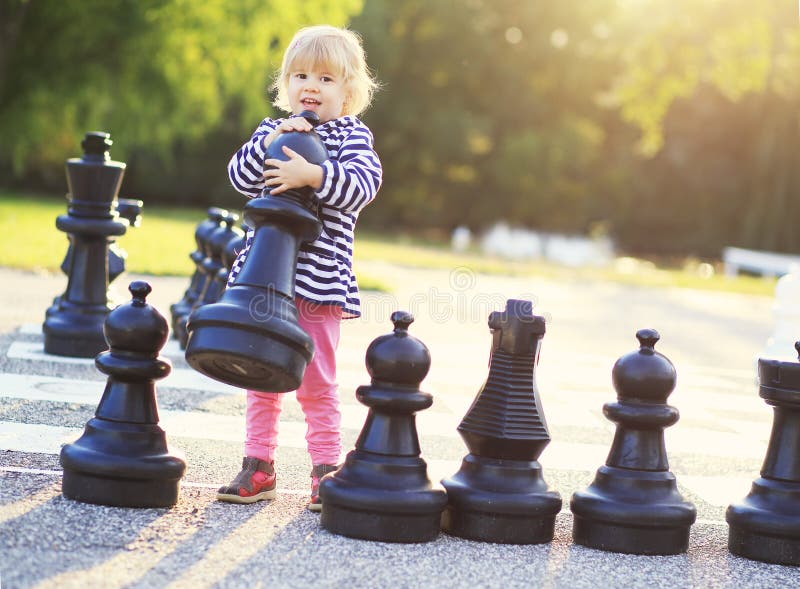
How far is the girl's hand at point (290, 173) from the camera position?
3.30 meters

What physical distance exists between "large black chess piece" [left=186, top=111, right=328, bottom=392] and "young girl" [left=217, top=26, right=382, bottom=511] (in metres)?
0.17

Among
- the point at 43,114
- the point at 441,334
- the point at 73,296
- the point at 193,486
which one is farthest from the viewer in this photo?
the point at 43,114

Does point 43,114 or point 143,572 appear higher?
point 43,114

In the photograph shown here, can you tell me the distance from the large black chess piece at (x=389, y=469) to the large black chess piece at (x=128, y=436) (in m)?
0.49

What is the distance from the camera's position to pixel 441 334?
888 cm

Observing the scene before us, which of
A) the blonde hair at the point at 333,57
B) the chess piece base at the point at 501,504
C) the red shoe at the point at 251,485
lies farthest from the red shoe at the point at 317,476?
the blonde hair at the point at 333,57

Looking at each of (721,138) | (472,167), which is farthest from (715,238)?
(472,167)

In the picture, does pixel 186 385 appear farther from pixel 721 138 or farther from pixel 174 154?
pixel 721 138

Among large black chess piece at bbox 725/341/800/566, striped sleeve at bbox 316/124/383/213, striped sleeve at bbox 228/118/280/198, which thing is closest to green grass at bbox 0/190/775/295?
striped sleeve at bbox 228/118/280/198

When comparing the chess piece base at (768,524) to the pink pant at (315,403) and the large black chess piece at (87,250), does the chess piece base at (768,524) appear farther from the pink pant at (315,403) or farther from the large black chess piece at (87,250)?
the large black chess piece at (87,250)

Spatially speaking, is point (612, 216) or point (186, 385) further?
point (612, 216)

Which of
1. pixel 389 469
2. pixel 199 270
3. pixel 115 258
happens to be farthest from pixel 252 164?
pixel 199 270

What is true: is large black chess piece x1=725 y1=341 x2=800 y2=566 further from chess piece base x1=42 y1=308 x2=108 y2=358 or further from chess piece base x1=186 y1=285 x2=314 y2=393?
chess piece base x1=42 y1=308 x2=108 y2=358

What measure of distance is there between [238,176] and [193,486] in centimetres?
102
